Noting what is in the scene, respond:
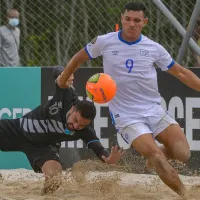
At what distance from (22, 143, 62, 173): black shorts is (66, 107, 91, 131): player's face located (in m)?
0.55

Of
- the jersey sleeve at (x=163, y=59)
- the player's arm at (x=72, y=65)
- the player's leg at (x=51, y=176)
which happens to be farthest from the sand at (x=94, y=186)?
the jersey sleeve at (x=163, y=59)

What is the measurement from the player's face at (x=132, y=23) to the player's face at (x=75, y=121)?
3.18 feet

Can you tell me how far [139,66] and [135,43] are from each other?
0.84 ft

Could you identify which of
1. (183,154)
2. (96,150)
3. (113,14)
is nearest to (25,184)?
(96,150)

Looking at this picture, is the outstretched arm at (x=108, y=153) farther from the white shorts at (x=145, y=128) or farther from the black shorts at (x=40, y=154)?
the black shorts at (x=40, y=154)

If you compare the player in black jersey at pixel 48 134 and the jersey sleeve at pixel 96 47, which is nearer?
the jersey sleeve at pixel 96 47

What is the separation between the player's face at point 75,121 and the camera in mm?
8039

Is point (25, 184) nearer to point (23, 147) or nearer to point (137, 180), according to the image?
point (23, 147)

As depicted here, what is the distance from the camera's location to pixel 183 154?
821 centimetres

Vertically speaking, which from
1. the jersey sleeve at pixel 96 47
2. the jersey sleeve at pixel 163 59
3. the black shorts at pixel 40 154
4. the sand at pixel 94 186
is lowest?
the sand at pixel 94 186

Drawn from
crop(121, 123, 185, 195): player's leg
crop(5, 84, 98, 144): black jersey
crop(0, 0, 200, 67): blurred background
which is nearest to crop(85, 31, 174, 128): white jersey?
crop(121, 123, 185, 195): player's leg

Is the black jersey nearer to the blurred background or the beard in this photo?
the beard

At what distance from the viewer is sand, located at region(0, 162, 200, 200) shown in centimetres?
841

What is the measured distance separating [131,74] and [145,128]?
1.92ft
